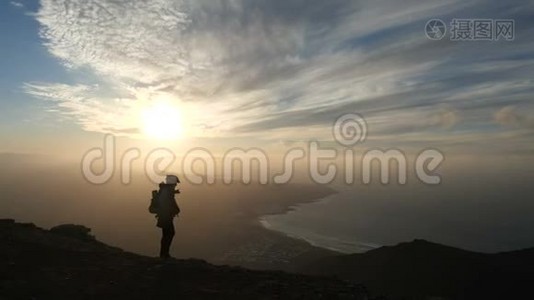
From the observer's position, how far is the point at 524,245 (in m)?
181

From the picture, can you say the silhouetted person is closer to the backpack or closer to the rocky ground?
the backpack

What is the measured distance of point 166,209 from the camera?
14.6 metres

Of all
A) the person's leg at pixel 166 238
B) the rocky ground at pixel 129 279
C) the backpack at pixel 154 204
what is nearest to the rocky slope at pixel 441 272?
the person's leg at pixel 166 238

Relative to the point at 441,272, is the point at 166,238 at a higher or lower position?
higher

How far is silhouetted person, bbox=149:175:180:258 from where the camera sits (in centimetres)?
1456

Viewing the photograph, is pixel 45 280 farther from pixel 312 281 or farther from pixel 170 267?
pixel 312 281

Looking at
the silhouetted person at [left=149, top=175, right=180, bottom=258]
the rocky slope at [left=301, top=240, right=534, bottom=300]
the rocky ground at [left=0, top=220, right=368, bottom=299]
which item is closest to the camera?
the rocky ground at [left=0, top=220, right=368, bottom=299]

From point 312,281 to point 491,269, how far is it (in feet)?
201

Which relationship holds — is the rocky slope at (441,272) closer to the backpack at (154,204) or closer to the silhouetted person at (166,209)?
the silhouetted person at (166,209)

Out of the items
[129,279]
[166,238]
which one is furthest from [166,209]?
[129,279]

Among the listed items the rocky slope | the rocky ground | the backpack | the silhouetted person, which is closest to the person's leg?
the silhouetted person

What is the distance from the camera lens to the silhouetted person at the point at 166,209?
47.8 ft

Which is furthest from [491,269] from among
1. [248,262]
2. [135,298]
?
[248,262]

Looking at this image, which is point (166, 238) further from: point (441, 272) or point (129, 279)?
point (441, 272)
